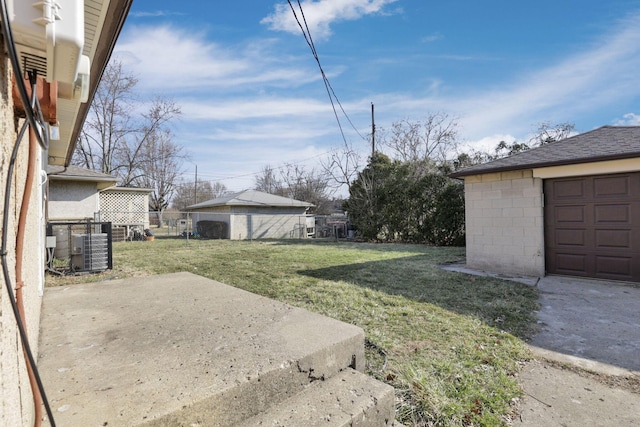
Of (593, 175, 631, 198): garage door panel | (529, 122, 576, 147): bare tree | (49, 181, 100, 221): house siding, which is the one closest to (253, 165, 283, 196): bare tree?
(49, 181, 100, 221): house siding

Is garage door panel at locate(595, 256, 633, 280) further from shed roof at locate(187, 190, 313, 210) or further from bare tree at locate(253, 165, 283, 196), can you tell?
bare tree at locate(253, 165, 283, 196)

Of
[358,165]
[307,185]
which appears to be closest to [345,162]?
[358,165]

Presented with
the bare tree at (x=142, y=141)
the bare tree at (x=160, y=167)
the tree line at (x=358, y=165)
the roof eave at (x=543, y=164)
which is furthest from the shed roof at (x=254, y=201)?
the roof eave at (x=543, y=164)

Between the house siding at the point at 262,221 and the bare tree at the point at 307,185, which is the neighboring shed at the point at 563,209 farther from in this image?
the bare tree at the point at 307,185

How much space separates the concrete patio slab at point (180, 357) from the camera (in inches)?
52.3

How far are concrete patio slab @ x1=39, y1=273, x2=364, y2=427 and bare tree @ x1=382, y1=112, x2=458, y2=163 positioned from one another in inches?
705

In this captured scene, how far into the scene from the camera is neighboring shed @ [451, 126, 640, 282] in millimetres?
5645

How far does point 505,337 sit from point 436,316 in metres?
0.78

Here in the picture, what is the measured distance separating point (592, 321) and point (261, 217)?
15.5 meters

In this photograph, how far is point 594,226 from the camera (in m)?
5.94

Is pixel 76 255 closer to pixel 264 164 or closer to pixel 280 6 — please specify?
pixel 280 6

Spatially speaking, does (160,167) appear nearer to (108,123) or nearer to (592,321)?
(108,123)

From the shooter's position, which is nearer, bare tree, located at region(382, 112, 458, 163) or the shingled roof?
the shingled roof

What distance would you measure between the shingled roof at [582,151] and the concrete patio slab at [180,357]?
6.02 metres
